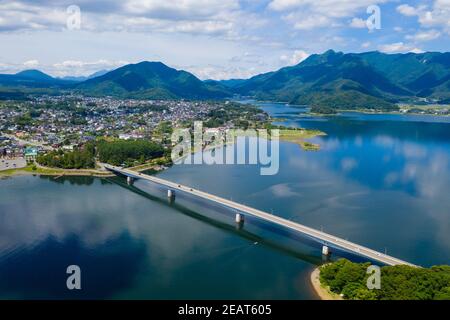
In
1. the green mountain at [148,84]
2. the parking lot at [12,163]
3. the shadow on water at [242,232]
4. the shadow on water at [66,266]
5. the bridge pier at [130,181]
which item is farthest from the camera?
the green mountain at [148,84]

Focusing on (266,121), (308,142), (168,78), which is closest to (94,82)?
(168,78)

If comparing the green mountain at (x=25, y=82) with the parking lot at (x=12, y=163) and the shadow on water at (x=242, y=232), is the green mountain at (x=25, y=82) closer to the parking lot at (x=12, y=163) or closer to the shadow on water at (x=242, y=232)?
the parking lot at (x=12, y=163)

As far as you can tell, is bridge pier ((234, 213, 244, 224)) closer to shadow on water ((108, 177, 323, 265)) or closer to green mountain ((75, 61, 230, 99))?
shadow on water ((108, 177, 323, 265))

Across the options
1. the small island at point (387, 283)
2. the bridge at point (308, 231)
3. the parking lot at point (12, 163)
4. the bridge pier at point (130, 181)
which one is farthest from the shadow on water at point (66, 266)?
the parking lot at point (12, 163)

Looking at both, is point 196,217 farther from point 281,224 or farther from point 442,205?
point 442,205

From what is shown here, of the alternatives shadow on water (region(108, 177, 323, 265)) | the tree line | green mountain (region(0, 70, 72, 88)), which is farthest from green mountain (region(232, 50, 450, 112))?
green mountain (region(0, 70, 72, 88))

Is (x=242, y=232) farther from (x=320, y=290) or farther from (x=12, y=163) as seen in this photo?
(x=12, y=163)

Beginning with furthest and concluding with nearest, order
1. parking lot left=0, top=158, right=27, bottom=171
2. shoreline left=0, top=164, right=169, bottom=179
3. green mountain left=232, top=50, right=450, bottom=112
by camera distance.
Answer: green mountain left=232, top=50, right=450, bottom=112
parking lot left=0, top=158, right=27, bottom=171
shoreline left=0, top=164, right=169, bottom=179
